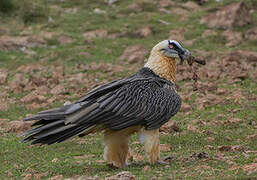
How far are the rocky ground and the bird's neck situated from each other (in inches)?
50.4

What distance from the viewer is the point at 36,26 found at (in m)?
23.3

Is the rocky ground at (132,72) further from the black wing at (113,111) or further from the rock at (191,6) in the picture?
the black wing at (113,111)

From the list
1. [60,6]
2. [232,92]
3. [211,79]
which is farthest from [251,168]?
[60,6]

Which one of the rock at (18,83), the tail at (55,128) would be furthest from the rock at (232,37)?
the tail at (55,128)

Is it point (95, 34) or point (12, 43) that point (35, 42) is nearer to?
point (12, 43)

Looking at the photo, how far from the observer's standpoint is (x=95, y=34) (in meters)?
21.9

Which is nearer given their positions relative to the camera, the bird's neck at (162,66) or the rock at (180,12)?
the bird's neck at (162,66)

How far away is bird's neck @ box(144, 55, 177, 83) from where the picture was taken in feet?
30.2

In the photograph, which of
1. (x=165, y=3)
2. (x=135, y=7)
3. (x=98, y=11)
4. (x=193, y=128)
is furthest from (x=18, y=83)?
(x=165, y=3)

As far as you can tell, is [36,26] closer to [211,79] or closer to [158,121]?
[211,79]

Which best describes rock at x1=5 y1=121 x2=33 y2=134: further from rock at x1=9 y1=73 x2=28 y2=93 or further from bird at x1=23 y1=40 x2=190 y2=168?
bird at x1=23 y1=40 x2=190 y2=168

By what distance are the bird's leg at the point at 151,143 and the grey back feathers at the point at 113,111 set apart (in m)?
0.13

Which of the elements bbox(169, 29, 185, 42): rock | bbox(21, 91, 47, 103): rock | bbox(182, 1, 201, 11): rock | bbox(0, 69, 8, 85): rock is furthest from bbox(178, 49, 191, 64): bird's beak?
bbox(182, 1, 201, 11): rock

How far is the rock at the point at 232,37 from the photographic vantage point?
19.8 metres
